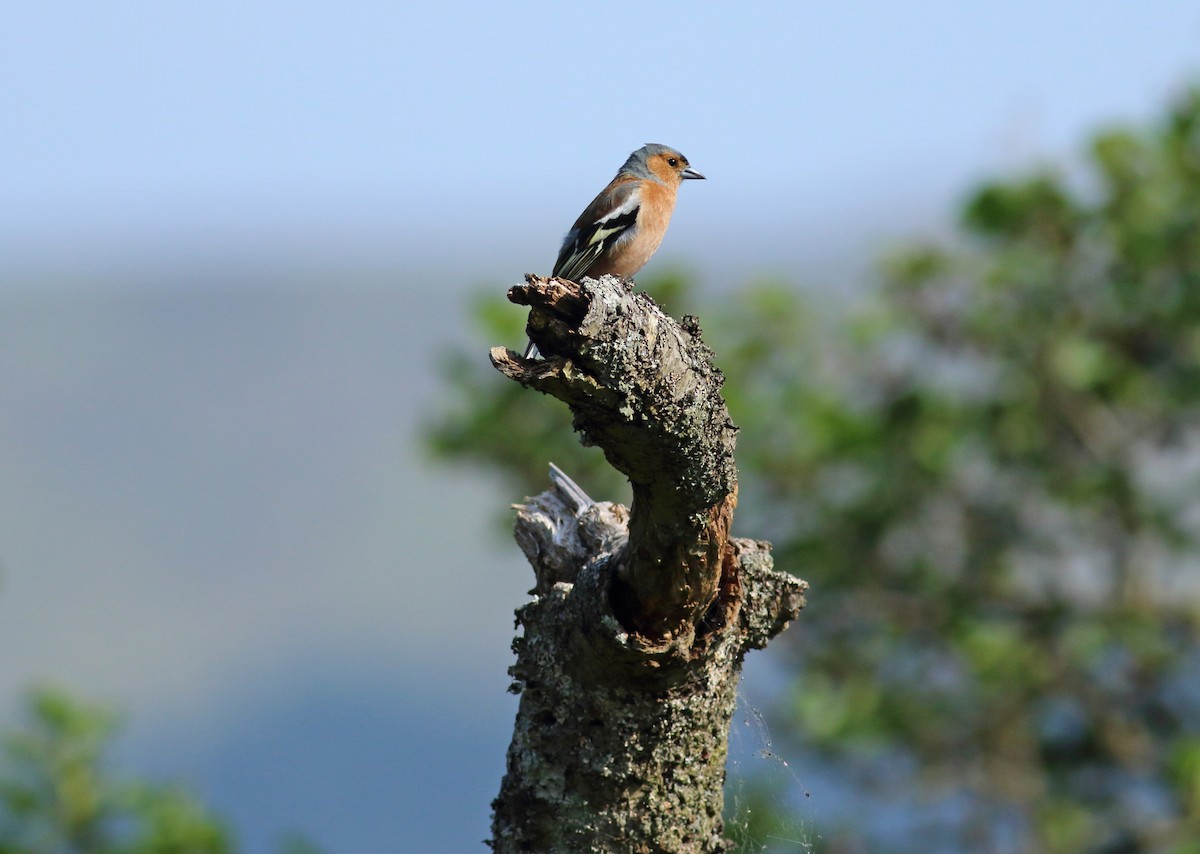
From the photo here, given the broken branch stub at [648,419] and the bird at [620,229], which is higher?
the bird at [620,229]

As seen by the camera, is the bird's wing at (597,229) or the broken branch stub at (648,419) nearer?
the broken branch stub at (648,419)

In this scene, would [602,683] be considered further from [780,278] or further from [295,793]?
[295,793]

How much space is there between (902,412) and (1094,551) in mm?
2215

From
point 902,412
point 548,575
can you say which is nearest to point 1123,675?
point 902,412

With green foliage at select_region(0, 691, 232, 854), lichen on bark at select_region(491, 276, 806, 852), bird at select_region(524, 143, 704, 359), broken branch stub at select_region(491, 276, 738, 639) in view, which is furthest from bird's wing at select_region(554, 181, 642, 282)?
green foliage at select_region(0, 691, 232, 854)

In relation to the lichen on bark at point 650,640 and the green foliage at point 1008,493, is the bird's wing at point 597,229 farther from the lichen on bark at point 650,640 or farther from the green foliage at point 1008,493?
the green foliage at point 1008,493

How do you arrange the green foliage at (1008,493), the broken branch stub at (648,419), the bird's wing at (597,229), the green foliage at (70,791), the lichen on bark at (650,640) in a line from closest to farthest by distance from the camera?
the broken branch stub at (648,419), the lichen on bark at (650,640), the bird's wing at (597,229), the green foliage at (70,791), the green foliage at (1008,493)

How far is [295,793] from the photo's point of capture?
4319 centimetres

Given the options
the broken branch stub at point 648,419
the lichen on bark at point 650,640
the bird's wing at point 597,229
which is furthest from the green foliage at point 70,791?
the broken branch stub at point 648,419

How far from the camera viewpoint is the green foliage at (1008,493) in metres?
12.2

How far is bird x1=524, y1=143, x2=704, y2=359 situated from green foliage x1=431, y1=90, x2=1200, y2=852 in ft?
12.7

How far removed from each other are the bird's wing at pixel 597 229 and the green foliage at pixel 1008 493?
4031mm

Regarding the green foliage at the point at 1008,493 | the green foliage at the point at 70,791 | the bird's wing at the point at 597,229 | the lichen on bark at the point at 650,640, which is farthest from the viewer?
the green foliage at the point at 1008,493

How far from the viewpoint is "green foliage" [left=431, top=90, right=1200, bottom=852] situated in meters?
12.2
